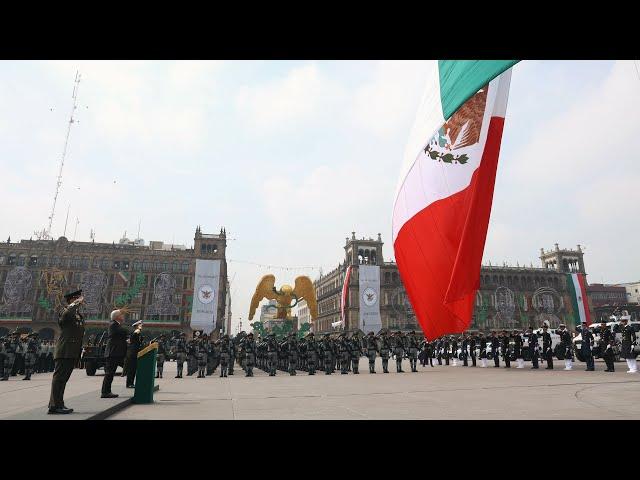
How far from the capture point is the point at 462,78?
11.0 meters

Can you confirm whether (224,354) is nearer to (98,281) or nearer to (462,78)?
(462,78)

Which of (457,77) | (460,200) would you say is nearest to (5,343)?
(460,200)

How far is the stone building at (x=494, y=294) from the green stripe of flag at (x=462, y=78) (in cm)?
5795

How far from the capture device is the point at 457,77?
11.3 metres

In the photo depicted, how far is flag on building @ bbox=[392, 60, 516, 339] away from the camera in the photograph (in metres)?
11.6

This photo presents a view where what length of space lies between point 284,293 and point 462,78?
1815 cm

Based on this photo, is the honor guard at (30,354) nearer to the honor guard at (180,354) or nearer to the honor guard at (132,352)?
the honor guard at (180,354)

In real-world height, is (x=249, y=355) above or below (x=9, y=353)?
below

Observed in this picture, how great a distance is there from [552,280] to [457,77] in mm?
80396

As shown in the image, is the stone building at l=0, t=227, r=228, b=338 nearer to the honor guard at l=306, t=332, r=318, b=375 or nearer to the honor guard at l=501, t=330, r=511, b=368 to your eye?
the honor guard at l=306, t=332, r=318, b=375

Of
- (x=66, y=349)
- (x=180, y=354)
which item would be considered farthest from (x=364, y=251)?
(x=66, y=349)

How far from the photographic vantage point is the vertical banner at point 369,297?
2328 inches

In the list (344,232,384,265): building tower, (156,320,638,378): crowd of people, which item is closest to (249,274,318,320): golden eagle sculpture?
(156,320,638,378): crowd of people
